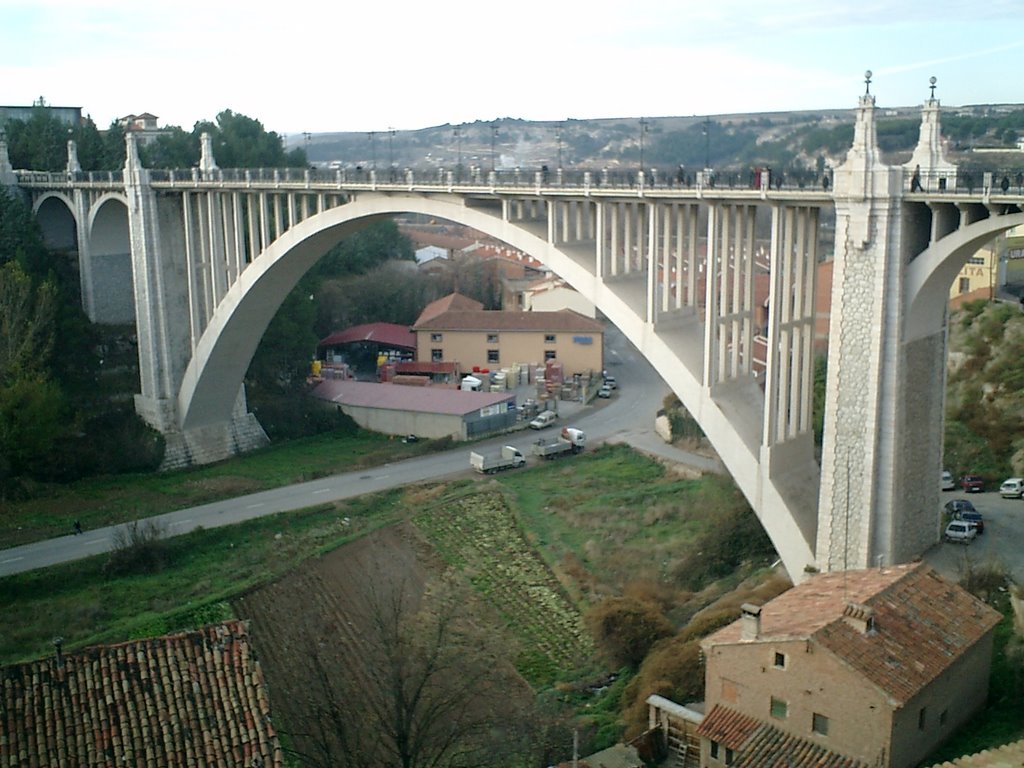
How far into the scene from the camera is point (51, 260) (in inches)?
1646

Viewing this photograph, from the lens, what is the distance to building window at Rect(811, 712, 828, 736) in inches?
551

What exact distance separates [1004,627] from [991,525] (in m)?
5.00

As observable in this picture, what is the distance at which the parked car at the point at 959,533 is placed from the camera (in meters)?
20.0

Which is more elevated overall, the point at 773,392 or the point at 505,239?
the point at 505,239

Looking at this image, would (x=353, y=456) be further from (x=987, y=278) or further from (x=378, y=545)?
(x=987, y=278)

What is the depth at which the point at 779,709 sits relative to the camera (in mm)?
14539

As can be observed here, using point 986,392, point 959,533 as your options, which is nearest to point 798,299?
point 959,533

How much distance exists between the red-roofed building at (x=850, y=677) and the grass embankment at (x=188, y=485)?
20.7 m

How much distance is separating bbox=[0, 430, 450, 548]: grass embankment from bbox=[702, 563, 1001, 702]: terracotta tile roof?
20.6m

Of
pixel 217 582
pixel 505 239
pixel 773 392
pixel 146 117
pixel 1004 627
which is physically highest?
pixel 146 117

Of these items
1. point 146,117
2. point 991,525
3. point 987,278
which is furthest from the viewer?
point 146,117

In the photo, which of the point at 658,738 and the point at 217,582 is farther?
the point at 217,582

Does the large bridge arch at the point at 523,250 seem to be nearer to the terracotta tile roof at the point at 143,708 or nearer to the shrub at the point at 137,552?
the shrub at the point at 137,552

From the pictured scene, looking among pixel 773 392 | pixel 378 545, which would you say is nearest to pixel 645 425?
pixel 378 545
